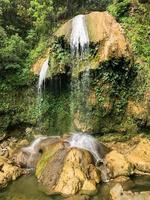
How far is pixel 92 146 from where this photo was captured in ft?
43.0

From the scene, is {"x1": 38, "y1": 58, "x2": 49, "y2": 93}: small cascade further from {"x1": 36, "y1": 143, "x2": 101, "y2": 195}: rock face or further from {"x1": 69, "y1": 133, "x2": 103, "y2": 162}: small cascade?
{"x1": 36, "y1": 143, "x2": 101, "y2": 195}: rock face

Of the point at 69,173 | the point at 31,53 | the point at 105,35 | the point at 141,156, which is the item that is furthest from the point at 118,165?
the point at 31,53

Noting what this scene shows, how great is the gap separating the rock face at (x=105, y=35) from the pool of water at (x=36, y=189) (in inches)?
212

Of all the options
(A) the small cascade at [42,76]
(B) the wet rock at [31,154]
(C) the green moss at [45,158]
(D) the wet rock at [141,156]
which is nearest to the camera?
(D) the wet rock at [141,156]

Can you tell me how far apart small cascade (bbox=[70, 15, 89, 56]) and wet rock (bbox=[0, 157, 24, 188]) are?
18.8ft

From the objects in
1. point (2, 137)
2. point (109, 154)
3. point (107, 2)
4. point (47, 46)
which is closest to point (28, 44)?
point (47, 46)

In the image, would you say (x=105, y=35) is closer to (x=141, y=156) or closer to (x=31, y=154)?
(x=141, y=156)

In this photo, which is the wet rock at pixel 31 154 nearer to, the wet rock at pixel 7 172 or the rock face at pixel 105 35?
the wet rock at pixel 7 172

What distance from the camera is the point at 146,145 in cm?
1303

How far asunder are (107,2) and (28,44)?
22.8 ft

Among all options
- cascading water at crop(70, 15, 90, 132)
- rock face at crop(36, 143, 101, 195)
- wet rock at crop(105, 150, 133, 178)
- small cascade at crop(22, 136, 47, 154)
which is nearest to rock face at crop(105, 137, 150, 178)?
wet rock at crop(105, 150, 133, 178)

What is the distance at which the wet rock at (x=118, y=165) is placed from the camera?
37.9ft

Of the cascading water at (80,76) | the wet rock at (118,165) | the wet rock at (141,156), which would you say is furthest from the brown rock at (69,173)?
the cascading water at (80,76)

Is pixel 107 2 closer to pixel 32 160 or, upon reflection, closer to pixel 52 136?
pixel 52 136
